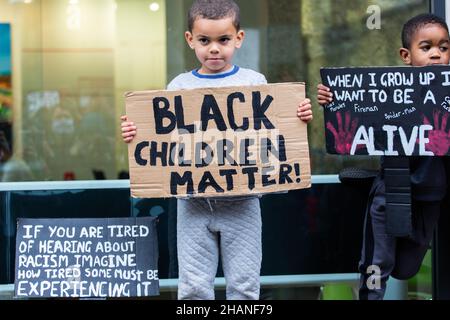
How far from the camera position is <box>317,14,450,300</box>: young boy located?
4.43 metres

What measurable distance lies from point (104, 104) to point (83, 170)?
47cm

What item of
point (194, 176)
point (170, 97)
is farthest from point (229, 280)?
point (170, 97)

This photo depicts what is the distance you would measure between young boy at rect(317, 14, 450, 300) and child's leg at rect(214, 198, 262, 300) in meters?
0.63

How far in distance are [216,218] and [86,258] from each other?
0.83 metres

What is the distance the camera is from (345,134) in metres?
4.36

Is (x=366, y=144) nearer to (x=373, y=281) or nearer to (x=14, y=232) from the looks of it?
(x=373, y=281)

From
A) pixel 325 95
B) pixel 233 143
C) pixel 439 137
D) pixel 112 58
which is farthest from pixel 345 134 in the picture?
pixel 112 58

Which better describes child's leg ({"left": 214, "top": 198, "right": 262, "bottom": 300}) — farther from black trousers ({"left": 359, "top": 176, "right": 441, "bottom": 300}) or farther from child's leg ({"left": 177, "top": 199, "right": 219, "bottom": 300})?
black trousers ({"left": 359, "top": 176, "right": 441, "bottom": 300})

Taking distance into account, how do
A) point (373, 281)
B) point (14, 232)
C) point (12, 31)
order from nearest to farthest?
point (373, 281), point (14, 232), point (12, 31)

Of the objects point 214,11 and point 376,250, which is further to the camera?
point 376,250

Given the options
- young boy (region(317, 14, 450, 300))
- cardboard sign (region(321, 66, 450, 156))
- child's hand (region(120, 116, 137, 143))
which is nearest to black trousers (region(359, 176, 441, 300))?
young boy (region(317, 14, 450, 300))

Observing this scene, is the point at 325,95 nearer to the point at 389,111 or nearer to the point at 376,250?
the point at 389,111

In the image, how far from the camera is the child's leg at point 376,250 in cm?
445

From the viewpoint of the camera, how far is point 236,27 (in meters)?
4.27
